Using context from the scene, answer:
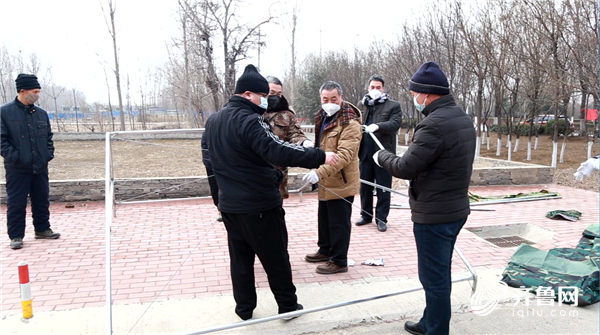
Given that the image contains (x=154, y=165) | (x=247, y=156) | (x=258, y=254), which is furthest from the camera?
(x=154, y=165)

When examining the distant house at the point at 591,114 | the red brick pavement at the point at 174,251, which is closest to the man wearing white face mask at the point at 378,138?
the red brick pavement at the point at 174,251

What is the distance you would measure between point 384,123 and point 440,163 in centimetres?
276

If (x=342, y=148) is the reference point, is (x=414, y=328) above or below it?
below

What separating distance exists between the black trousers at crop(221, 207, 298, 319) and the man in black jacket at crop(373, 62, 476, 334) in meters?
0.92

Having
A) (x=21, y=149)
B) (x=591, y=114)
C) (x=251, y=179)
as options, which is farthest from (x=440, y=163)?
(x=591, y=114)

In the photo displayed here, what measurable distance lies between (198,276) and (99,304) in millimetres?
906

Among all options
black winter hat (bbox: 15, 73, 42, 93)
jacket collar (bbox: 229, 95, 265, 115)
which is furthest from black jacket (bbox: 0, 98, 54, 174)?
jacket collar (bbox: 229, 95, 265, 115)

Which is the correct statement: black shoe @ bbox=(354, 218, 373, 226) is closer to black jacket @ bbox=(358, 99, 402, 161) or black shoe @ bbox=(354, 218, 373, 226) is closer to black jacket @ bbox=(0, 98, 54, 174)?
black jacket @ bbox=(358, 99, 402, 161)

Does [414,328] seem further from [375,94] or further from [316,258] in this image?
[375,94]

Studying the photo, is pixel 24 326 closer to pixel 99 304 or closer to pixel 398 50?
A: pixel 99 304

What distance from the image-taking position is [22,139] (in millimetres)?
4961

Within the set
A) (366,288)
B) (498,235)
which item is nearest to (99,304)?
(366,288)

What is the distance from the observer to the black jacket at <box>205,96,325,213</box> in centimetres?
280

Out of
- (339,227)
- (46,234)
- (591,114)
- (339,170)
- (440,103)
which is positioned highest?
(591,114)
